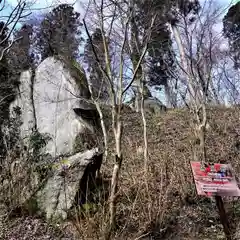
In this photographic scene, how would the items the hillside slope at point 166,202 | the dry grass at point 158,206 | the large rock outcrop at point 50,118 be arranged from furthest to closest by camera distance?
the large rock outcrop at point 50,118 < the hillside slope at point 166,202 < the dry grass at point 158,206

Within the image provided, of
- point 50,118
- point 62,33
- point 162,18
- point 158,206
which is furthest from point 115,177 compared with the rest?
point 62,33

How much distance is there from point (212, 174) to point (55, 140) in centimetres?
732

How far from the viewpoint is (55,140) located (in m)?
11.2

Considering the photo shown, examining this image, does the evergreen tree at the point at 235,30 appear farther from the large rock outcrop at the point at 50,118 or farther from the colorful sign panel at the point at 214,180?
the colorful sign panel at the point at 214,180

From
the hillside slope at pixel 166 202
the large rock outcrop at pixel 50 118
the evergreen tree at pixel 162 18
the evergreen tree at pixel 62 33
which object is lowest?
the hillside slope at pixel 166 202

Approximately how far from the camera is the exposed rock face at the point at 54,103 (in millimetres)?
11461

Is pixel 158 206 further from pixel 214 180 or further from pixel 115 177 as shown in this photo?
pixel 214 180

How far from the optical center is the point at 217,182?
4.55 metres

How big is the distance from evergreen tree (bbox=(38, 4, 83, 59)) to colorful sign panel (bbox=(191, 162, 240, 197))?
954 cm

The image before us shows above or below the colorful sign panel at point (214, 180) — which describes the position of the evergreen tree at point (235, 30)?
above

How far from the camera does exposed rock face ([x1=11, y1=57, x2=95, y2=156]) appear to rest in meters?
11.5

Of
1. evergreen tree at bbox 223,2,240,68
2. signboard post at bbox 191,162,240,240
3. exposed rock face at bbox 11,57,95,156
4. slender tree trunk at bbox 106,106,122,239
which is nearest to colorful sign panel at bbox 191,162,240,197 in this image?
signboard post at bbox 191,162,240,240

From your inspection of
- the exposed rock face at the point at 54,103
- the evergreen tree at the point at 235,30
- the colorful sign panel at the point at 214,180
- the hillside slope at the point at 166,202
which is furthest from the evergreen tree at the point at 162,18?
the evergreen tree at the point at 235,30

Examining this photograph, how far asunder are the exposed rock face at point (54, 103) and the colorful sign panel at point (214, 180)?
677cm
